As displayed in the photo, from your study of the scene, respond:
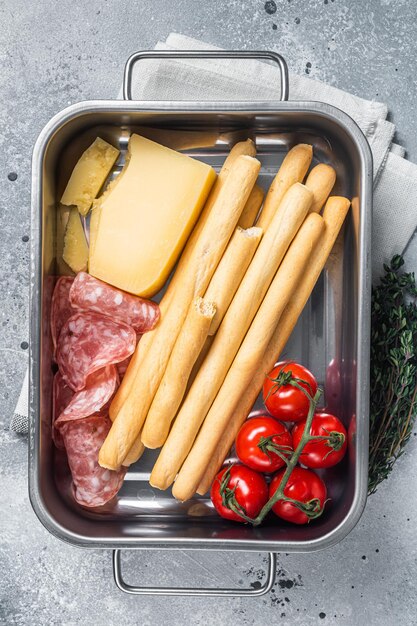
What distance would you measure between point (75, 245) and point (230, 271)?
344mm

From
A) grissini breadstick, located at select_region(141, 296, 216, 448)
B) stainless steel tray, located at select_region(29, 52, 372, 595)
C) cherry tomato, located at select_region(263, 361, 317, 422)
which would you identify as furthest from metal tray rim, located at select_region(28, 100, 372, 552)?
grissini breadstick, located at select_region(141, 296, 216, 448)

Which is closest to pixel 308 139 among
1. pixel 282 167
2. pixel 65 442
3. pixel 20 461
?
pixel 282 167

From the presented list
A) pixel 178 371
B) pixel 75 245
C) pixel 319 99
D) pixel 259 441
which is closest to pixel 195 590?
pixel 259 441

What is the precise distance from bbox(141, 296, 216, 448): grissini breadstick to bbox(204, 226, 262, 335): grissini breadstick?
0.08ft

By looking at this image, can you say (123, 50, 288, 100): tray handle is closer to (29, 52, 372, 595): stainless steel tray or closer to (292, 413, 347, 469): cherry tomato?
(29, 52, 372, 595): stainless steel tray

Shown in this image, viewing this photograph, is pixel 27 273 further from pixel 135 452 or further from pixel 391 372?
pixel 391 372

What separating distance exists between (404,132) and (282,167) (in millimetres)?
348

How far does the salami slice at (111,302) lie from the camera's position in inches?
53.1

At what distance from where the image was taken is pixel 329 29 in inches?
60.9

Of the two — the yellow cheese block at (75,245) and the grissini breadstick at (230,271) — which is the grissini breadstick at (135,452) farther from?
the yellow cheese block at (75,245)

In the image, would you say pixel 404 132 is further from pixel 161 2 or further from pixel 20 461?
pixel 20 461

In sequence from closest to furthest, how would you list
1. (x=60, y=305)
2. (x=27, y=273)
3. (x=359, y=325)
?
(x=359, y=325)
(x=60, y=305)
(x=27, y=273)

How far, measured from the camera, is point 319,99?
1.50m

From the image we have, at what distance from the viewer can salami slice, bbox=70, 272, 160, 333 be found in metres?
1.35
